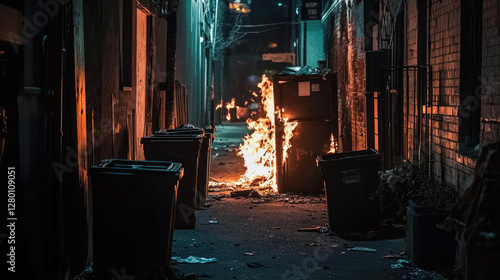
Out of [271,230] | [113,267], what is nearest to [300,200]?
[271,230]

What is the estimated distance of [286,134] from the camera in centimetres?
1204

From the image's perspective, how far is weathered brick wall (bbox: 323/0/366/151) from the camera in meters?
13.4

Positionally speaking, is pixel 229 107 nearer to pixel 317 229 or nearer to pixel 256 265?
pixel 317 229

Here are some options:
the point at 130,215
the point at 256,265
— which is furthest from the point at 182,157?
the point at 130,215

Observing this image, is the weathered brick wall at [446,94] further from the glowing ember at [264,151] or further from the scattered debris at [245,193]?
the glowing ember at [264,151]

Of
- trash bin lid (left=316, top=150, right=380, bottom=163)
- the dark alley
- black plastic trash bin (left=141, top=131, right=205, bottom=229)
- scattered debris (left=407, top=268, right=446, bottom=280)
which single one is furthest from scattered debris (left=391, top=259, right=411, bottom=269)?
black plastic trash bin (left=141, top=131, right=205, bottom=229)

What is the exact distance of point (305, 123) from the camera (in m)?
12.0

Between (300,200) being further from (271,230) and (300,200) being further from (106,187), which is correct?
(106,187)

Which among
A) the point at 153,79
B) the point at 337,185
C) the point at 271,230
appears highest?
the point at 153,79

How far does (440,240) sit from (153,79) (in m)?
7.05

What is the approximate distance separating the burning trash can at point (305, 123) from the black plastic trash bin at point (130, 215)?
6453mm

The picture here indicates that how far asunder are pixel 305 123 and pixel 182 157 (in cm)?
413

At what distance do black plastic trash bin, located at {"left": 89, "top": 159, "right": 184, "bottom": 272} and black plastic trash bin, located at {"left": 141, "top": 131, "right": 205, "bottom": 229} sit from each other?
2582 millimetres

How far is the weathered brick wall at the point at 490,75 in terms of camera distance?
18.9 feet
